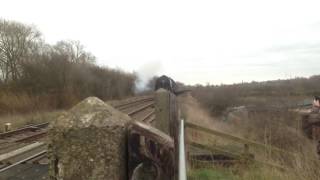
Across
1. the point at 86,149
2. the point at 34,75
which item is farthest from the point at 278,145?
the point at 34,75

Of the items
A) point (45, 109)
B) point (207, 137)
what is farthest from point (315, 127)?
point (45, 109)

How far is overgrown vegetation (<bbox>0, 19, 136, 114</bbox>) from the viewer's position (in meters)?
36.0

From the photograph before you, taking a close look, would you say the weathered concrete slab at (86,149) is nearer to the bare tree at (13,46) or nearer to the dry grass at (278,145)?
the dry grass at (278,145)

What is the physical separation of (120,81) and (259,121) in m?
38.9

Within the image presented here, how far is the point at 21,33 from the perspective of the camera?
143ft

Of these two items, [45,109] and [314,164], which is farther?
[45,109]

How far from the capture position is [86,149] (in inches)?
73.3

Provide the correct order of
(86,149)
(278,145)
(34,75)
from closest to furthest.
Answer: (86,149) < (278,145) < (34,75)

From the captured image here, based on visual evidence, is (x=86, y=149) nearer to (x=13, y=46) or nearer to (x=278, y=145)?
(x=278, y=145)

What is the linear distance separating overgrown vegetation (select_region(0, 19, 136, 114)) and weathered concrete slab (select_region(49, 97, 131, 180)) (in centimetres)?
3223

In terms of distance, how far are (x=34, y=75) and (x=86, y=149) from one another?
4035 cm

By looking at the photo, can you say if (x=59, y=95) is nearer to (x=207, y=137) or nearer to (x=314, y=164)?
(x=207, y=137)

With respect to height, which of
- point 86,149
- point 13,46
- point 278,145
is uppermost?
point 13,46

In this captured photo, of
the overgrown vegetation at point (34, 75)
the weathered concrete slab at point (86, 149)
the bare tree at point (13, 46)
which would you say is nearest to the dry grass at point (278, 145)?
the weathered concrete slab at point (86, 149)
